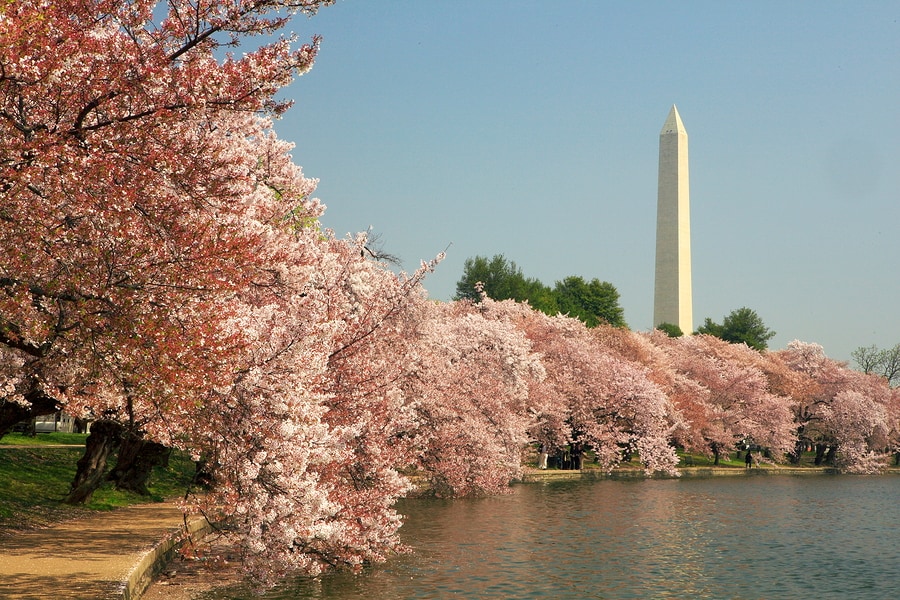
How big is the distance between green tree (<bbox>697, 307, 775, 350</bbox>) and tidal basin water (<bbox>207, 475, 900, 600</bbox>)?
257 feet

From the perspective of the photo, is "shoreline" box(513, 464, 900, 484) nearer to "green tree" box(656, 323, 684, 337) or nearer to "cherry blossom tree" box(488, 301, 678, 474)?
"cherry blossom tree" box(488, 301, 678, 474)

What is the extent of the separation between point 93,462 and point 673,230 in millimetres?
71684

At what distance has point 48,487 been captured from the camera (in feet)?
75.5

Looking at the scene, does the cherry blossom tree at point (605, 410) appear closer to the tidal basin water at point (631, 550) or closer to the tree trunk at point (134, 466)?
the tidal basin water at point (631, 550)

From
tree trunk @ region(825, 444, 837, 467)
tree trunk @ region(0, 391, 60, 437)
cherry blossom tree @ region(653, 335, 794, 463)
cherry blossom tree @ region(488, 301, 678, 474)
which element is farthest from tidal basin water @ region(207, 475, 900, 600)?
tree trunk @ region(825, 444, 837, 467)

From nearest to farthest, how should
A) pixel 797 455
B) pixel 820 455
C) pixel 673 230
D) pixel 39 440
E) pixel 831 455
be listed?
pixel 39 440
pixel 820 455
pixel 797 455
pixel 831 455
pixel 673 230

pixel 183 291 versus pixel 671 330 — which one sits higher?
pixel 671 330

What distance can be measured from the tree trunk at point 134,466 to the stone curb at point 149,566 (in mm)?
5793

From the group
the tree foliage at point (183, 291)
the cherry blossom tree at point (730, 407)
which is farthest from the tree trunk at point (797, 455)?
the tree foliage at point (183, 291)

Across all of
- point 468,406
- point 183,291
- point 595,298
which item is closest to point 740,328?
point 595,298

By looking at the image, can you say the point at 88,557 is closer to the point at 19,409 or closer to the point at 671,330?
the point at 19,409

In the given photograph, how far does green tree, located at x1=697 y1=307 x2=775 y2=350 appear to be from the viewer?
116938 millimetres

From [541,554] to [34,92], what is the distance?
1638 cm

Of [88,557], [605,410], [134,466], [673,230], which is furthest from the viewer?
[673,230]
